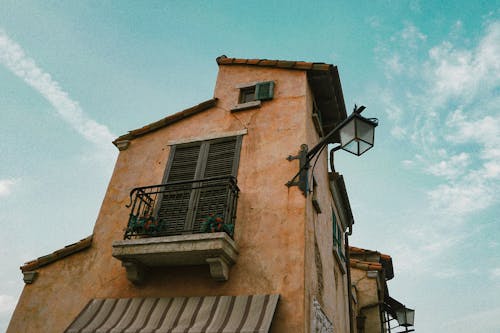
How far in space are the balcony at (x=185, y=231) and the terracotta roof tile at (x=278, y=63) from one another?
3.40 meters

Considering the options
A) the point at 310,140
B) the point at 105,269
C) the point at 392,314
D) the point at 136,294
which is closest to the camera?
the point at 136,294

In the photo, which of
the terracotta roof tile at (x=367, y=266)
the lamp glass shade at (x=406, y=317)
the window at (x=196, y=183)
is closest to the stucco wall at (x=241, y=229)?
the window at (x=196, y=183)

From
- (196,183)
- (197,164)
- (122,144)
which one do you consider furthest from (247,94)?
(122,144)

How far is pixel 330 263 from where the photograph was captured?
29.7ft

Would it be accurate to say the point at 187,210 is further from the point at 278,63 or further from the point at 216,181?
the point at 278,63

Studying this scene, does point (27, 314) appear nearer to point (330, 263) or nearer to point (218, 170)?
point (218, 170)

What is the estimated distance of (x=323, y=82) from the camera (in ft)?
30.8

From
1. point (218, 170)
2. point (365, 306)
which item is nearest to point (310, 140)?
point (218, 170)

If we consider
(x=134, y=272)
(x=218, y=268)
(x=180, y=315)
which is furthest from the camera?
(x=134, y=272)

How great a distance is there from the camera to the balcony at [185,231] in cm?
652

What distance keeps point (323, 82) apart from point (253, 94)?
5.64ft

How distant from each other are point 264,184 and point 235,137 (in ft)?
5.09

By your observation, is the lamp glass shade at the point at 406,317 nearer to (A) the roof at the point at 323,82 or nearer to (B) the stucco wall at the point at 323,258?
(B) the stucco wall at the point at 323,258

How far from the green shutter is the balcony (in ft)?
7.74
